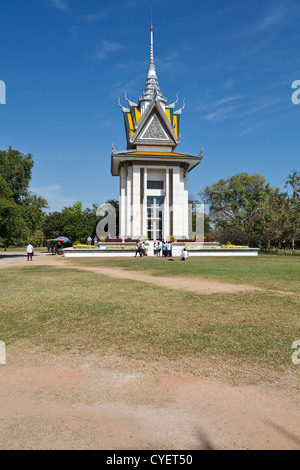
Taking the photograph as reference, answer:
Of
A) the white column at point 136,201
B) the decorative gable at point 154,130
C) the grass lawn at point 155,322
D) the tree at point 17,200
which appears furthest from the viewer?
the decorative gable at point 154,130

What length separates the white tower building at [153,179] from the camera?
37.2 metres

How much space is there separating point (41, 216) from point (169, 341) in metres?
26.5

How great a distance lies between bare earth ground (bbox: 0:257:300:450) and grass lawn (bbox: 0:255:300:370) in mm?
611

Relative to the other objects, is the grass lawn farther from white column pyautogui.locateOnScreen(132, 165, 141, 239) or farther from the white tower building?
the white tower building

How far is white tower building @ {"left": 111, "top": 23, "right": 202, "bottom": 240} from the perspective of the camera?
37250 mm

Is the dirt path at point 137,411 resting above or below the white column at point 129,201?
below

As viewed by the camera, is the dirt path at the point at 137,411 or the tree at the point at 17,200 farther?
the tree at the point at 17,200

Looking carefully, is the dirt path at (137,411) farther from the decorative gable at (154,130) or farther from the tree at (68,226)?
the tree at (68,226)

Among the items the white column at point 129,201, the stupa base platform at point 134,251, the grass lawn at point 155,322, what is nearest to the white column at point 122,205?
the white column at point 129,201

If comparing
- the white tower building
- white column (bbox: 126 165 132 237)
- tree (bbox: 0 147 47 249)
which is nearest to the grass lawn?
tree (bbox: 0 147 47 249)

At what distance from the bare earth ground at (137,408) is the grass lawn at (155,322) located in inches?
24.1

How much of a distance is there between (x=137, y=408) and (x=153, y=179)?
36.3 metres

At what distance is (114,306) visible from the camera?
812cm

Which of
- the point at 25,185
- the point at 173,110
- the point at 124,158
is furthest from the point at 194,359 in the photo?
the point at 173,110
